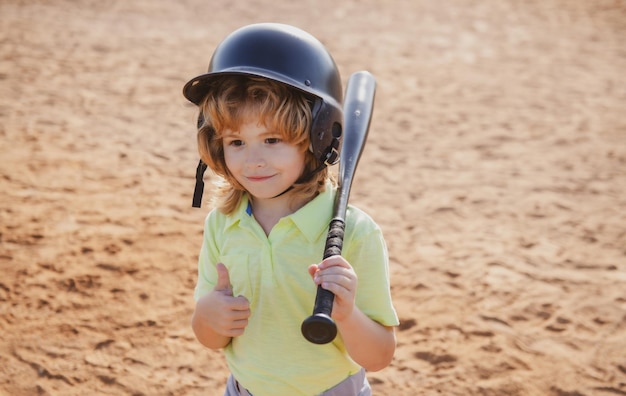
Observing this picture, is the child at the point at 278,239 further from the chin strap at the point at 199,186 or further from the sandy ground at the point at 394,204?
the sandy ground at the point at 394,204

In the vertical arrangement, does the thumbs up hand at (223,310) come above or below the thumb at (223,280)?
below

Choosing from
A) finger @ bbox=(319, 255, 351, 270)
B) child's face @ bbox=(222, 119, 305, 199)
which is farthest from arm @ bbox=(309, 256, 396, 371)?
child's face @ bbox=(222, 119, 305, 199)

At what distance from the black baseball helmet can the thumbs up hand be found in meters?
0.47

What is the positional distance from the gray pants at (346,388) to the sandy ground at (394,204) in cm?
113

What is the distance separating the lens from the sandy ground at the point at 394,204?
133 inches

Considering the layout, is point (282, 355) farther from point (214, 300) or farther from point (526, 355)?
point (526, 355)

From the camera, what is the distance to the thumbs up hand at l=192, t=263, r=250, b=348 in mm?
1813

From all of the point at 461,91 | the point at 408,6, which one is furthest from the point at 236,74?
the point at 408,6

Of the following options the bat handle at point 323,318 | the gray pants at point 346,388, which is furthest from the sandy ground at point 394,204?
the bat handle at point 323,318

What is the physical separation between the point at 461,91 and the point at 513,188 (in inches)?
100

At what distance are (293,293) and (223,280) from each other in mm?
213

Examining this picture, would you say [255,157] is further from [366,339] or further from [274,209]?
[366,339]

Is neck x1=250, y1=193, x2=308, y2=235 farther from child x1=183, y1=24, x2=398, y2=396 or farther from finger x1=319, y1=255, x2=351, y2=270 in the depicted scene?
finger x1=319, y1=255, x2=351, y2=270

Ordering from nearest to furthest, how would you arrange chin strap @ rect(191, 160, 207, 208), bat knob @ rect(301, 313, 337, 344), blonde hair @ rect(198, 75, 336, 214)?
1. bat knob @ rect(301, 313, 337, 344)
2. blonde hair @ rect(198, 75, 336, 214)
3. chin strap @ rect(191, 160, 207, 208)
